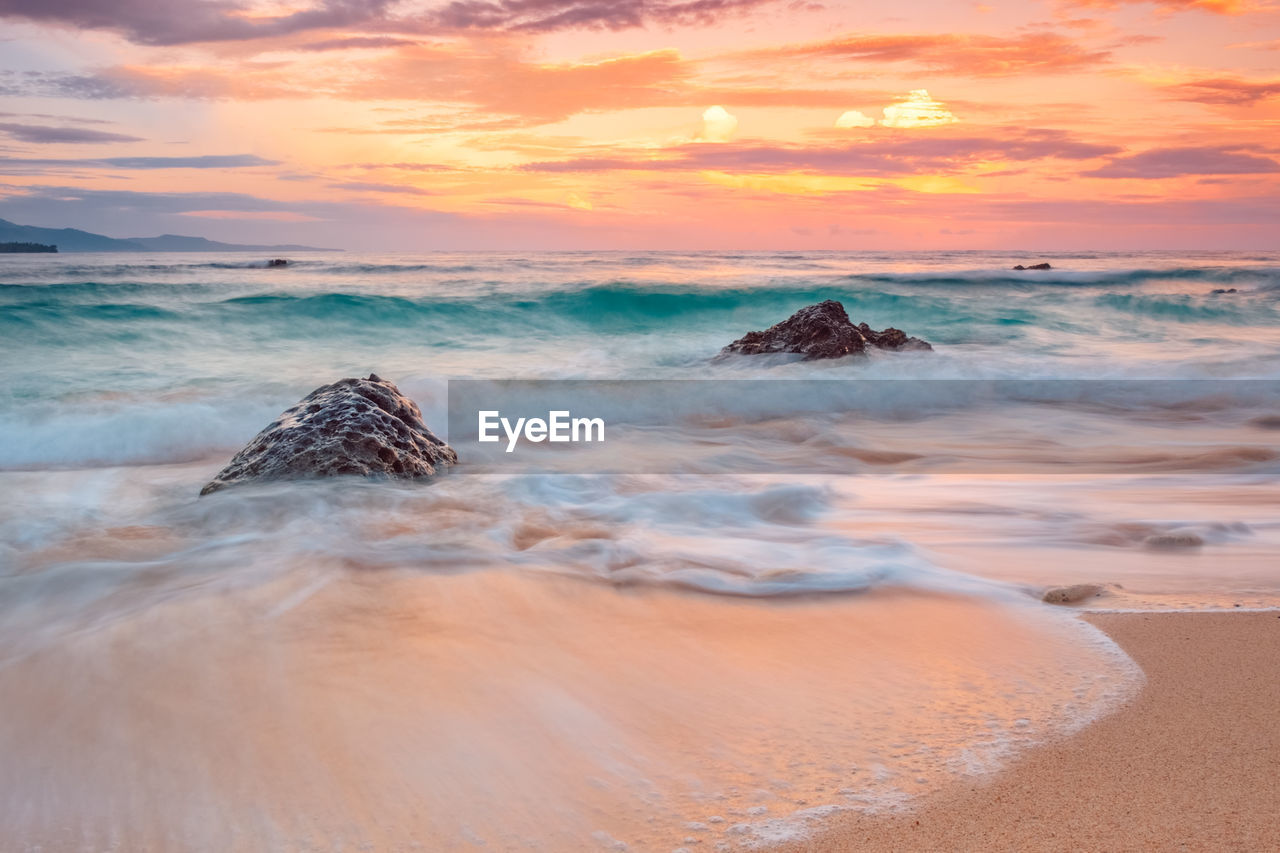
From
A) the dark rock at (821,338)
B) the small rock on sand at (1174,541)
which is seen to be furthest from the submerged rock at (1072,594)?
the dark rock at (821,338)

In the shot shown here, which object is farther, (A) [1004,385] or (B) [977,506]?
(A) [1004,385]

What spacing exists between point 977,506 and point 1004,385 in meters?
5.97

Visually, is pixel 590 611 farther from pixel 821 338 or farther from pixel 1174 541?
pixel 821 338

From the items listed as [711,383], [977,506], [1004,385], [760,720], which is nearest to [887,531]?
[977,506]

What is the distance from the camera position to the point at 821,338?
36.7 feet

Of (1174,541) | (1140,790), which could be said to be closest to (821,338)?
(1174,541)

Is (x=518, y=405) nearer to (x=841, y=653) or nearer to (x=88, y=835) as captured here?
(x=841, y=653)

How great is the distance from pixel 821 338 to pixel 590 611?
838 cm

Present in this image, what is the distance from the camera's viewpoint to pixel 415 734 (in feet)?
7.79

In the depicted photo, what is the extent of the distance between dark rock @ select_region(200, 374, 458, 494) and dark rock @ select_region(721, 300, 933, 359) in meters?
6.35

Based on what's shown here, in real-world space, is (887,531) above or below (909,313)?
below

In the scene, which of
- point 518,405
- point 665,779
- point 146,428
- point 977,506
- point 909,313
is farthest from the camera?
point 909,313

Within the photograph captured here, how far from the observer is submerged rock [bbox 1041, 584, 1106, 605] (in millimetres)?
3383

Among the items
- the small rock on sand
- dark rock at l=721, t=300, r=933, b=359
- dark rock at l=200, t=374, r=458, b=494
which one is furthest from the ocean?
dark rock at l=721, t=300, r=933, b=359
